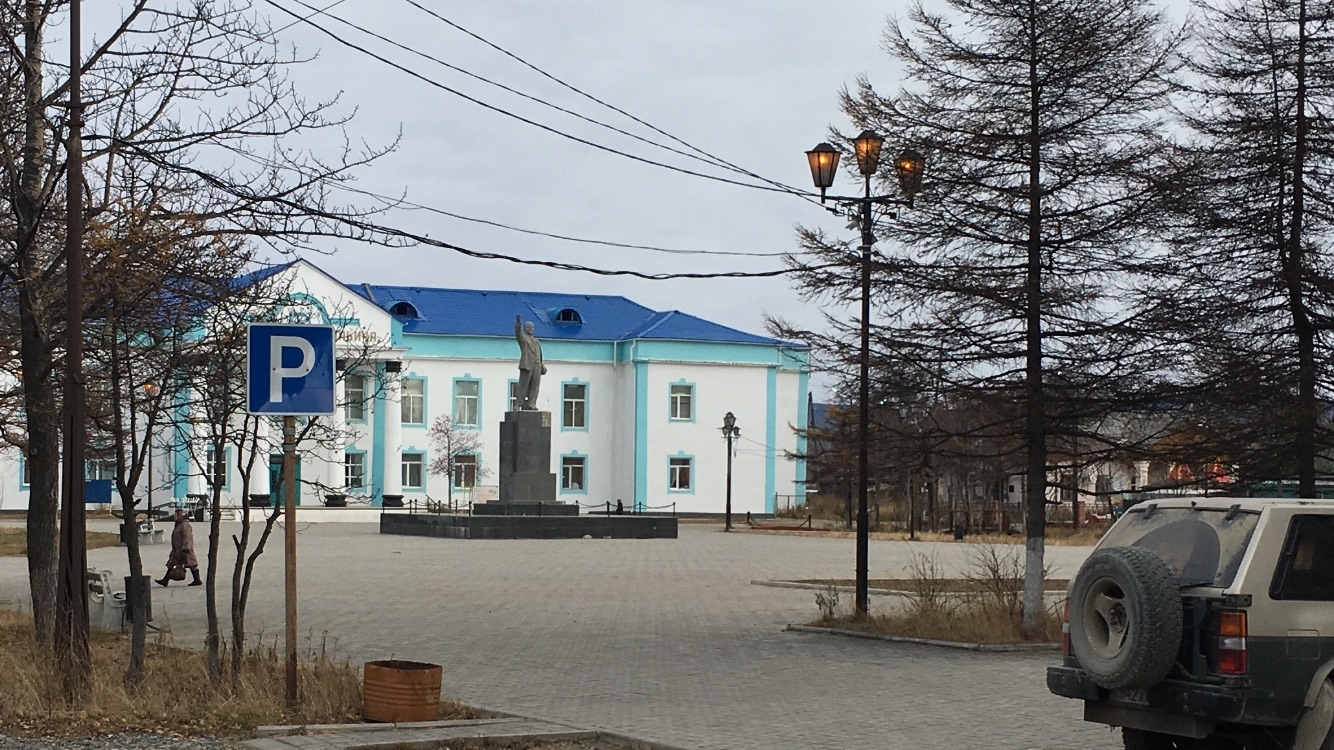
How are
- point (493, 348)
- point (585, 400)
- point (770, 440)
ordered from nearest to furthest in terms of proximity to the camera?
1. point (493, 348)
2. point (585, 400)
3. point (770, 440)

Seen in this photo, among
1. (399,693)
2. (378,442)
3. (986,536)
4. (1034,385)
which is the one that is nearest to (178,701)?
(399,693)

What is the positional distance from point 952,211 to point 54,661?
35.6ft

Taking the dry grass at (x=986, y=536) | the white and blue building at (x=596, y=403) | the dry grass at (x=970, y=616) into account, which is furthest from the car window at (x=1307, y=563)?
the white and blue building at (x=596, y=403)

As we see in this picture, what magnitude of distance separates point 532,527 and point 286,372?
117 ft

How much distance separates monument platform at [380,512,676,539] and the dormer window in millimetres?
28807

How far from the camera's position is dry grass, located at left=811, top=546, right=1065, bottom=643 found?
17344 millimetres

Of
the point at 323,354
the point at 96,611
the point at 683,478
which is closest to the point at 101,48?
the point at 323,354

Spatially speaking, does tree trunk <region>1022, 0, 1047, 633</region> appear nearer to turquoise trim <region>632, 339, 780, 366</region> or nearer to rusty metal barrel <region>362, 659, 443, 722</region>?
rusty metal barrel <region>362, 659, 443, 722</region>

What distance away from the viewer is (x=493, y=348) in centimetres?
7850

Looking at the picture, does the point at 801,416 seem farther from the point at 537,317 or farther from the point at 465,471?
the point at 465,471

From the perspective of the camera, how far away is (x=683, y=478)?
79.2 metres

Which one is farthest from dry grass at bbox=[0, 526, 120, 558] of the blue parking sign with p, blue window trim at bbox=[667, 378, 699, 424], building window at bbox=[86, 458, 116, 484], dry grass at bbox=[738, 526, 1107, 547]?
blue window trim at bbox=[667, 378, 699, 424]

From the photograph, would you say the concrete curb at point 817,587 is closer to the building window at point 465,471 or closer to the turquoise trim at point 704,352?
the building window at point 465,471

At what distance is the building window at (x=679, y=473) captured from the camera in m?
78.9
